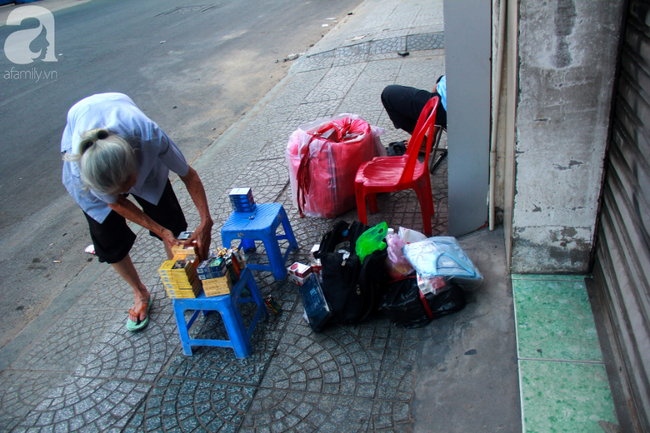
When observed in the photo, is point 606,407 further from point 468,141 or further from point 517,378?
point 468,141

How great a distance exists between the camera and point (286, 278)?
10.9ft

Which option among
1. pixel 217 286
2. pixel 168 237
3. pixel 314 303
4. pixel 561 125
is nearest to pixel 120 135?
pixel 168 237

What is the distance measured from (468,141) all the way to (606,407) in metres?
1.69

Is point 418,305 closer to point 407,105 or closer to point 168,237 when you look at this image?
point 168,237

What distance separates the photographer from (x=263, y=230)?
122 inches

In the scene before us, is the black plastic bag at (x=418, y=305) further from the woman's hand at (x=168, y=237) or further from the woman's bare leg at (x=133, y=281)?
the woman's bare leg at (x=133, y=281)

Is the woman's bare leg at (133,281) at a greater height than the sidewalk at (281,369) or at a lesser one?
greater

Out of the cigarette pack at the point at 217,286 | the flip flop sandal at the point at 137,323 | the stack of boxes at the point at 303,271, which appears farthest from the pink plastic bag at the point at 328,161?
the flip flop sandal at the point at 137,323

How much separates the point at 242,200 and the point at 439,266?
4.77 feet

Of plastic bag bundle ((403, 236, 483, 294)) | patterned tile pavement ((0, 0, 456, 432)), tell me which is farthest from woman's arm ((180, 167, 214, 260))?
plastic bag bundle ((403, 236, 483, 294))

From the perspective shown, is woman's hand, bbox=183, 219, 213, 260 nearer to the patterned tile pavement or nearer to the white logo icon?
the patterned tile pavement

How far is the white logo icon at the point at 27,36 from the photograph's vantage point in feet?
39.1

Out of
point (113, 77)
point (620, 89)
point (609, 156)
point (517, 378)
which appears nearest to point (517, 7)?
point (620, 89)

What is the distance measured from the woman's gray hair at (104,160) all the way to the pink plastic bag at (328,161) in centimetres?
155
